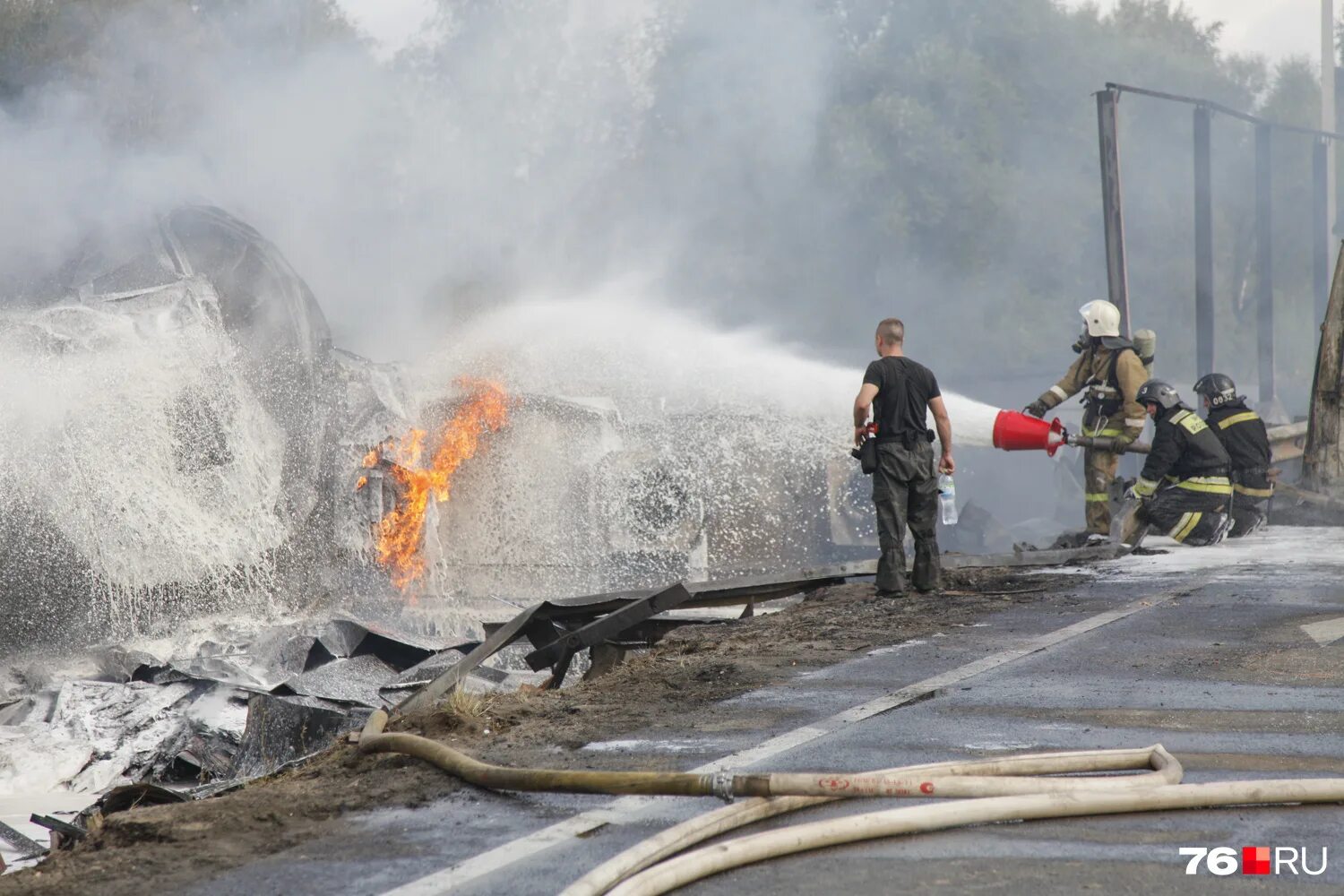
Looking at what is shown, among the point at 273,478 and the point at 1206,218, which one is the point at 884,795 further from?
the point at 1206,218

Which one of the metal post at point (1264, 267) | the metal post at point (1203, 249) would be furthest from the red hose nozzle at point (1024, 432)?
the metal post at point (1264, 267)

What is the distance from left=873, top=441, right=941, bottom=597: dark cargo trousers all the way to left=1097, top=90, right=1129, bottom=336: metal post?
8.86m

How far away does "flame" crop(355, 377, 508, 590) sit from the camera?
1302 centimetres

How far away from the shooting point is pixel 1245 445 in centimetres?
1108

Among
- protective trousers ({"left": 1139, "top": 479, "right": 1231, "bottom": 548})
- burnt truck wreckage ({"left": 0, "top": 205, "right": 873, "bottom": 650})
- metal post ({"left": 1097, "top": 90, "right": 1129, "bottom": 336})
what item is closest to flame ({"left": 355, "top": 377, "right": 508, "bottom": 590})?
burnt truck wreckage ({"left": 0, "top": 205, "right": 873, "bottom": 650})

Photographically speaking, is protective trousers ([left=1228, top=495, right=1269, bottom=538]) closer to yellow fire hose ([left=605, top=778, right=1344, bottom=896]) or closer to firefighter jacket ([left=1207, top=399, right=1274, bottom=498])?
firefighter jacket ([left=1207, top=399, right=1274, bottom=498])

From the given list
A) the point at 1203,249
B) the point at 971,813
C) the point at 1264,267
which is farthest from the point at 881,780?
the point at 1264,267

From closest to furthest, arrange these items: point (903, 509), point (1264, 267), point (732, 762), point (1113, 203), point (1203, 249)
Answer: point (732, 762)
point (903, 509)
point (1113, 203)
point (1203, 249)
point (1264, 267)

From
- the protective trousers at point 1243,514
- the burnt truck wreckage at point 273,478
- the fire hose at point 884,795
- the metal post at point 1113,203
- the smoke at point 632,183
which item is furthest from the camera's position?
the metal post at point 1113,203

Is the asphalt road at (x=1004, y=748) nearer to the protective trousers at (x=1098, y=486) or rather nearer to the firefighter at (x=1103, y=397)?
the firefighter at (x=1103, y=397)

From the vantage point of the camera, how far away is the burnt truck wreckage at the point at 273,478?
421 inches

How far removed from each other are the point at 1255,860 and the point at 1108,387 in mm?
8347

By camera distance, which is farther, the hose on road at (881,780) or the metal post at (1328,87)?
the metal post at (1328,87)

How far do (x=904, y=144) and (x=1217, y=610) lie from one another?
28.2m
